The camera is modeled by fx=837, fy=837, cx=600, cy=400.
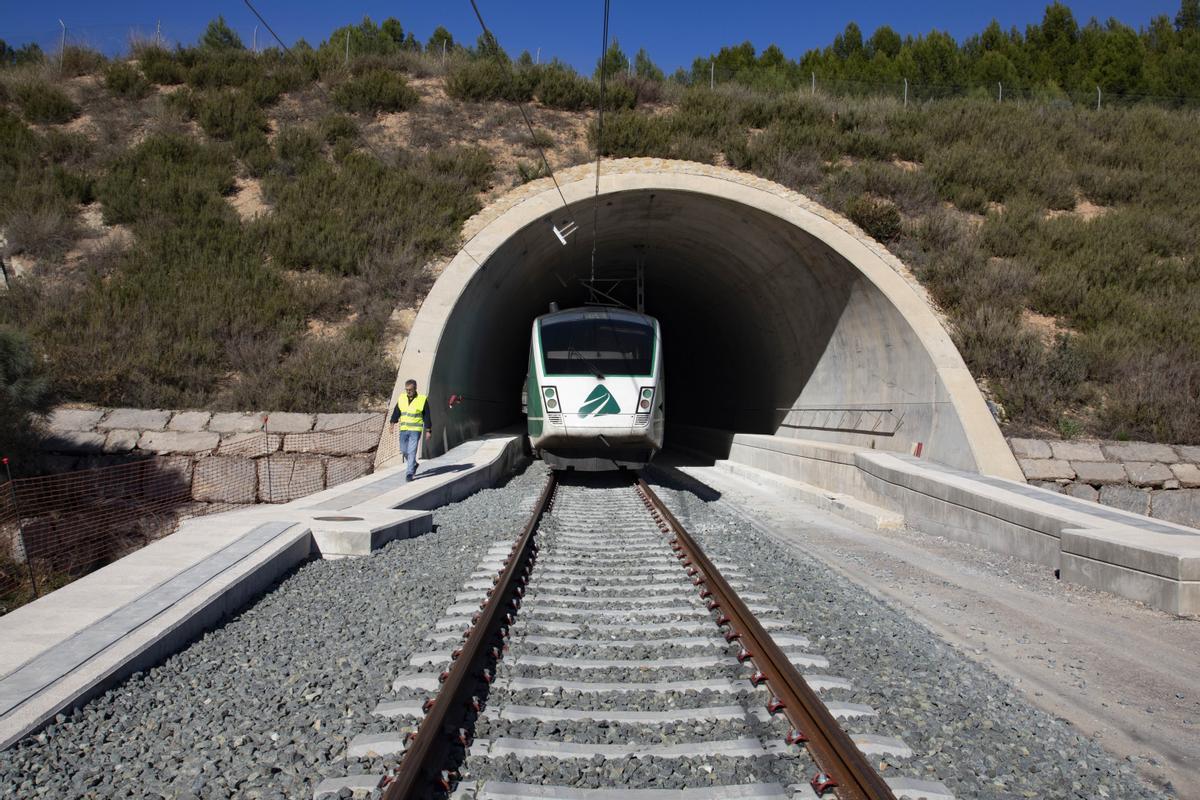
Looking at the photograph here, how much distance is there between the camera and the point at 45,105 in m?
21.8

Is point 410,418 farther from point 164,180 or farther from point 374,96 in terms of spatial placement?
point 374,96

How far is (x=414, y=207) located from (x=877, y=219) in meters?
9.89

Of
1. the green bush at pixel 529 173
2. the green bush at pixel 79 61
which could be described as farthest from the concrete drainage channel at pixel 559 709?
the green bush at pixel 79 61

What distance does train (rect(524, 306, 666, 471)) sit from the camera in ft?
43.8

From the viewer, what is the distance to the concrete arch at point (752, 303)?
44.4 feet

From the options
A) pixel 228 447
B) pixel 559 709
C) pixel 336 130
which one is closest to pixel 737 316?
pixel 336 130

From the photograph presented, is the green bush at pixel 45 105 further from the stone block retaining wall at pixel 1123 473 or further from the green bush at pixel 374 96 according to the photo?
the stone block retaining wall at pixel 1123 473

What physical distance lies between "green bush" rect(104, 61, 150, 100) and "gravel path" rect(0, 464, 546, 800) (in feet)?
73.3

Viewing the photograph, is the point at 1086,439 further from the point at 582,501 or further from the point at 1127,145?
the point at 1127,145

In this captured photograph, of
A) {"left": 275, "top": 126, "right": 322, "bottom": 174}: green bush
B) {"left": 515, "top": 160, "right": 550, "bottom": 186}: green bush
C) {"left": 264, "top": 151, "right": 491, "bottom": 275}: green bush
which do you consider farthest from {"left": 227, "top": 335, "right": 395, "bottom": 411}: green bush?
{"left": 275, "top": 126, "right": 322, "bottom": 174}: green bush

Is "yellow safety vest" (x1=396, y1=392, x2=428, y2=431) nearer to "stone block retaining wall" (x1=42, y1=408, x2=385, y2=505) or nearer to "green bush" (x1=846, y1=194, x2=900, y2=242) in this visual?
"stone block retaining wall" (x1=42, y1=408, x2=385, y2=505)

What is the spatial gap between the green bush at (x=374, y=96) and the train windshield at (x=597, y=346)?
1231 centimetres

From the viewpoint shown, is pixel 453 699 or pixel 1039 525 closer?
pixel 453 699

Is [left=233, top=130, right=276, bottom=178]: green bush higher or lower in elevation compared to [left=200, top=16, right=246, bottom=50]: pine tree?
lower
